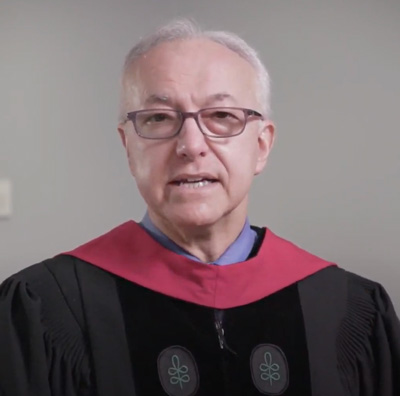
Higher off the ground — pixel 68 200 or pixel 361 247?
pixel 68 200

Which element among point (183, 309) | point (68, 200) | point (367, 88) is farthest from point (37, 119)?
point (367, 88)

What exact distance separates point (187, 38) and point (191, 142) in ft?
0.79

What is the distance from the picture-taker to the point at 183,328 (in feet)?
4.42

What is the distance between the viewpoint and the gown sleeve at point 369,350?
4.69 ft

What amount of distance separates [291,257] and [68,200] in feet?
2.56

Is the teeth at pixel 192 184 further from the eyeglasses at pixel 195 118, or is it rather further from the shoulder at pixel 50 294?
A: the shoulder at pixel 50 294

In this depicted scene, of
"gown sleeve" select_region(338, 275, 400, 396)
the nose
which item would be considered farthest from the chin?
"gown sleeve" select_region(338, 275, 400, 396)

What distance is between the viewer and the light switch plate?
1.96m

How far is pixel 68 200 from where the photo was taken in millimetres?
1997

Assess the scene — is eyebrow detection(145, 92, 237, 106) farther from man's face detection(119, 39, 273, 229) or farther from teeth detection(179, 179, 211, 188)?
teeth detection(179, 179, 211, 188)

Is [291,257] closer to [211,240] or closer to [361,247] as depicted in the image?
[211,240]

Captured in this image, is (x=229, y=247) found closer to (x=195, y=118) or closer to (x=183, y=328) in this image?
(x=183, y=328)

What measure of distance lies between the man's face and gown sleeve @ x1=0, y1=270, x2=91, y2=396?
11.9 inches

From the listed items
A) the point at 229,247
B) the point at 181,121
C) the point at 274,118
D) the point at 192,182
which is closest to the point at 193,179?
the point at 192,182
